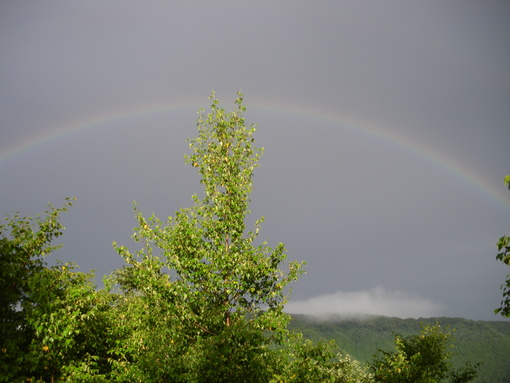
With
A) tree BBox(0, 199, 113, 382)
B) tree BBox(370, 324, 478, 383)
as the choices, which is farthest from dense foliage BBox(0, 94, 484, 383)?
tree BBox(370, 324, 478, 383)

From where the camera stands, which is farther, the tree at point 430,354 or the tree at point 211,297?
the tree at point 430,354

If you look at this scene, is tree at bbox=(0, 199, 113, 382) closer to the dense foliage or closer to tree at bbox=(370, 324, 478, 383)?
the dense foliage

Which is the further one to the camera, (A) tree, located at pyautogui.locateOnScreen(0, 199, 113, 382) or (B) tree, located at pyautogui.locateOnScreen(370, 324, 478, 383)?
(B) tree, located at pyautogui.locateOnScreen(370, 324, 478, 383)

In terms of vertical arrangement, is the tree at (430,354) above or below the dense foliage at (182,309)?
below

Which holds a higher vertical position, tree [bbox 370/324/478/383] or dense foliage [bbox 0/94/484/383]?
dense foliage [bbox 0/94/484/383]

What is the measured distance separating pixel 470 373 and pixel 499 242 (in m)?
29.7

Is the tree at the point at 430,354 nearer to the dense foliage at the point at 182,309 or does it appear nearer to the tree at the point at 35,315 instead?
the dense foliage at the point at 182,309

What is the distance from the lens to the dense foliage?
10961 mm

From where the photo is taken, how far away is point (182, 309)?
470 inches

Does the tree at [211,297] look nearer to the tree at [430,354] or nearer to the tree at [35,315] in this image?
the tree at [35,315]

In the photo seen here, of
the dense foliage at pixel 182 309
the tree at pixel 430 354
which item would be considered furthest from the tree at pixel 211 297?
the tree at pixel 430 354

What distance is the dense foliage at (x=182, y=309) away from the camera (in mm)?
10961

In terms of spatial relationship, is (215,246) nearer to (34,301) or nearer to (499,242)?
(34,301)

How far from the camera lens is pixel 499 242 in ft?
29.5
